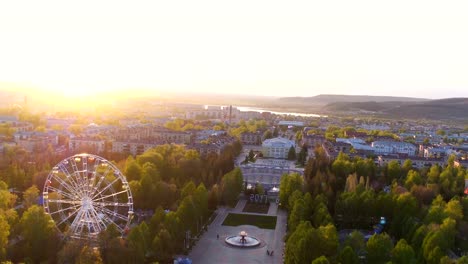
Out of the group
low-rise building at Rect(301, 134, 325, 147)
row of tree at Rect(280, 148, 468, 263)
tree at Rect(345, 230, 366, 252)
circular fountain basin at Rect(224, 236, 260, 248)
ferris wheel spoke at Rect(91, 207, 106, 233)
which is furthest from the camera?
low-rise building at Rect(301, 134, 325, 147)

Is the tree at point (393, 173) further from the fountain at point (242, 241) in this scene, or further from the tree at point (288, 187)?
the fountain at point (242, 241)

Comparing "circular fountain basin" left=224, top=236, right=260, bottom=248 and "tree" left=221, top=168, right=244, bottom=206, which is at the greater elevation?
"tree" left=221, top=168, right=244, bottom=206

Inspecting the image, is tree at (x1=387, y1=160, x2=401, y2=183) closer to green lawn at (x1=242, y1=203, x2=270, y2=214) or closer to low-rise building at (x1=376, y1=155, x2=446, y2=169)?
low-rise building at (x1=376, y1=155, x2=446, y2=169)

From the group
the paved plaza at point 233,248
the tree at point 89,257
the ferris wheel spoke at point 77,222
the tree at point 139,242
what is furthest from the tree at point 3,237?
the paved plaza at point 233,248

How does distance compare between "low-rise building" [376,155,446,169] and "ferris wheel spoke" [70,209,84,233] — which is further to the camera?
"low-rise building" [376,155,446,169]

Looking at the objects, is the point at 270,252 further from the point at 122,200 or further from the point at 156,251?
the point at 122,200

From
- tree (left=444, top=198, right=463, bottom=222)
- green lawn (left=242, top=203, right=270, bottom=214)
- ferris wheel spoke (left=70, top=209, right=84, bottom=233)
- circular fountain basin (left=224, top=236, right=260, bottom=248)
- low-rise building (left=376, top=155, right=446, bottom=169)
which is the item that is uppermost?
tree (left=444, top=198, right=463, bottom=222)

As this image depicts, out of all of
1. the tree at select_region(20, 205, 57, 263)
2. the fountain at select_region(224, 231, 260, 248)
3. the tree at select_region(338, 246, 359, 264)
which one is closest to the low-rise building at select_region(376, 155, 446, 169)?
the fountain at select_region(224, 231, 260, 248)

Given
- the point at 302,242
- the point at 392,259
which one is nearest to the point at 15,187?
the point at 302,242
